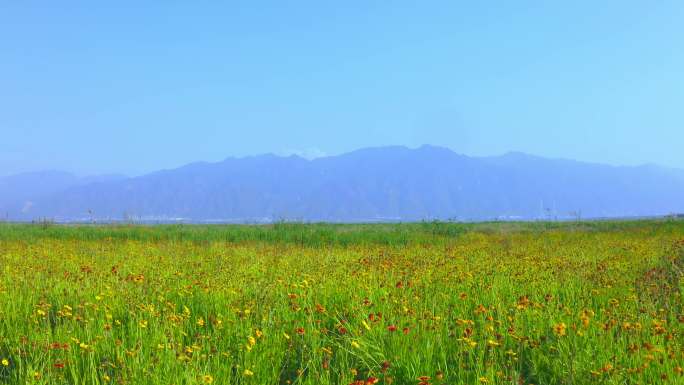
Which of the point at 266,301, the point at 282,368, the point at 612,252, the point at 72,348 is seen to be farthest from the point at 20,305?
the point at 612,252

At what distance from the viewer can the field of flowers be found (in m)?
4.49

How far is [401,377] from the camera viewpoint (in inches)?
181

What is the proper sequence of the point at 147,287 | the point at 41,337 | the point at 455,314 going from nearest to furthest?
the point at 41,337 < the point at 455,314 < the point at 147,287

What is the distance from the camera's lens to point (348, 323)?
5477mm

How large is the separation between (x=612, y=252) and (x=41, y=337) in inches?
523

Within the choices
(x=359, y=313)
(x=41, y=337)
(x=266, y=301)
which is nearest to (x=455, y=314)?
(x=359, y=313)

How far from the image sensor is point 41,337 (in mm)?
5617

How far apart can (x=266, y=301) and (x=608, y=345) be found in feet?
13.3

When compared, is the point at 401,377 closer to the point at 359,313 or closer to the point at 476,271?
the point at 359,313

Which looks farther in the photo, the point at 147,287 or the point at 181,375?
the point at 147,287

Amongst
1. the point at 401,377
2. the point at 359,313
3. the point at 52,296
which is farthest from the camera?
the point at 52,296

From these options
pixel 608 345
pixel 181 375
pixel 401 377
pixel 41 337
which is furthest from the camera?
pixel 41 337

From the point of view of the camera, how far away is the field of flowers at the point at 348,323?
449cm

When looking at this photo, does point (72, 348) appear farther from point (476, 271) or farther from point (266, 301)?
point (476, 271)
